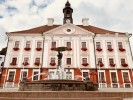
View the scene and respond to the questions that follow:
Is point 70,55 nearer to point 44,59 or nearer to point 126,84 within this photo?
point 44,59

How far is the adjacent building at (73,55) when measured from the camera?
96.0 ft

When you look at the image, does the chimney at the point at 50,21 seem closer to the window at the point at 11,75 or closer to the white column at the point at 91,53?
the white column at the point at 91,53

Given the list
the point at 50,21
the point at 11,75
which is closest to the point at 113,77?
the point at 11,75

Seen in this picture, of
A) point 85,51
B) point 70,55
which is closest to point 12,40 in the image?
point 70,55

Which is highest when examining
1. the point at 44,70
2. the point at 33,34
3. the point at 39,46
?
the point at 33,34

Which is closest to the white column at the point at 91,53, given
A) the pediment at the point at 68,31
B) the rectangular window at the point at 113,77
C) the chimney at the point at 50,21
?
the pediment at the point at 68,31

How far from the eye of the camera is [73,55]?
31172 mm

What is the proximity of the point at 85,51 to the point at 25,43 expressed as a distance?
10908mm

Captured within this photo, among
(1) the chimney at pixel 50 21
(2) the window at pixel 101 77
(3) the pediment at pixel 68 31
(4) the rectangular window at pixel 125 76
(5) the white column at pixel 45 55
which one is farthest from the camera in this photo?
(1) the chimney at pixel 50 21

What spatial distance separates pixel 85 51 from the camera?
3162 centimetres

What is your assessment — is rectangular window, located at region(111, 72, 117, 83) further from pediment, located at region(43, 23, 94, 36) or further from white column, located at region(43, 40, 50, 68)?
white column, located at region(43, 40, 50, 68)

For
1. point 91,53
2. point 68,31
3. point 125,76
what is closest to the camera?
point 125,76

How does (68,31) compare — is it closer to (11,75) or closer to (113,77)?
(113,77)

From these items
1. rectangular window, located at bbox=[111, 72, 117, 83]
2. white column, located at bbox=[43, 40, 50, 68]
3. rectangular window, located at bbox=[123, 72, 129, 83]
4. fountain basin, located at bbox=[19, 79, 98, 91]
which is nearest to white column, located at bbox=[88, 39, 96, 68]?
rectangular window, located at bbox=[111, 72, 117, 83]
